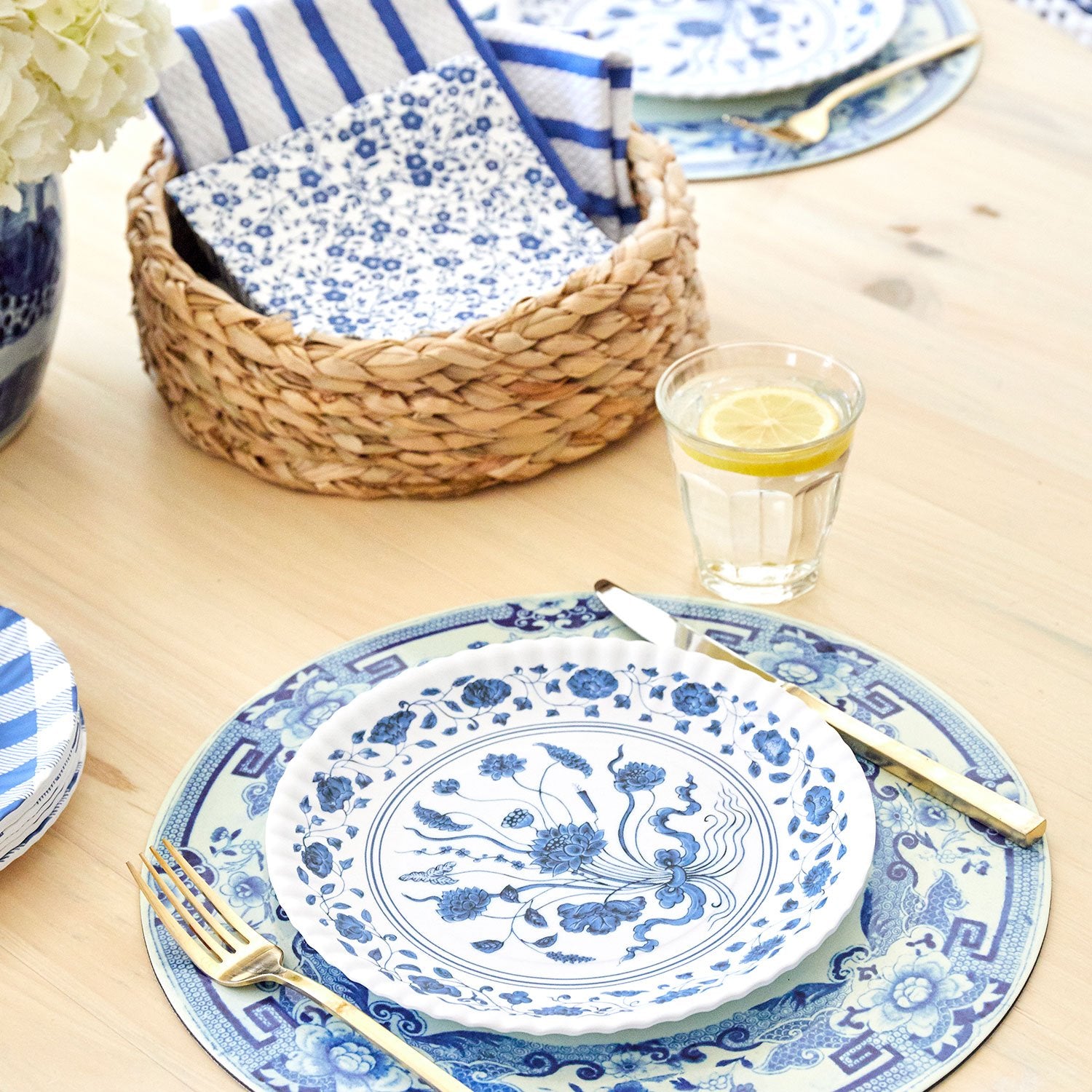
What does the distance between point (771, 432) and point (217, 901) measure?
40 centimetres

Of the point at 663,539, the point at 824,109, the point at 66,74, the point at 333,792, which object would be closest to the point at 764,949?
the point at 333,792

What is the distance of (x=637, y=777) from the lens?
0.72m

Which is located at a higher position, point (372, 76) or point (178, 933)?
point (372, 76)

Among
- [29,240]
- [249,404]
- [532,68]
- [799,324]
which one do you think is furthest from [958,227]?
[29,240]

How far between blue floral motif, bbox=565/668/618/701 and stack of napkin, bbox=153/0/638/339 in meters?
0.30

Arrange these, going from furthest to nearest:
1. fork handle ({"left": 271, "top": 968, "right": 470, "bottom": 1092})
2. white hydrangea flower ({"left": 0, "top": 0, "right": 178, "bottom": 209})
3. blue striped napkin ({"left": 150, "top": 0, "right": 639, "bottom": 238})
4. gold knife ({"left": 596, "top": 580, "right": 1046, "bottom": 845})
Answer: blue striped napkin ({"left": 150, "top": 0, "right": 639, "bottom": 238})
white hydrangea flower ({"left": 0, "top": 0, "right": 178, "bottom": 209})
gold knife ({"left": 596, "top": 580, "right": 1046, "bottom": 845})
fork handle ({"left": 271, "top": 968, "right": 470, "bottom": 1092})

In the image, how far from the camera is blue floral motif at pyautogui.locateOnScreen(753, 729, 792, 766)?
0.71 meters

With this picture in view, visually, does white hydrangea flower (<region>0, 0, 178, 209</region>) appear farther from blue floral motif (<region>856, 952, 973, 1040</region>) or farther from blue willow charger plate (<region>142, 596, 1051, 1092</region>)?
blue floral motif (<region>856, 952, 973, 1040</region>)

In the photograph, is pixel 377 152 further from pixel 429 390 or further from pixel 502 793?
pixel 502 793

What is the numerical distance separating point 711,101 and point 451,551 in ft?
2.02

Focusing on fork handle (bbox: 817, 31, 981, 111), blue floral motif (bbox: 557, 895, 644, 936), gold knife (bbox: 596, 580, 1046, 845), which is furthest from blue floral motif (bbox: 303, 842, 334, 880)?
fork handle (bbox: 817, 31, 981, 111)

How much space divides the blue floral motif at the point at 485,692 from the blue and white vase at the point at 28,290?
1.33 ft

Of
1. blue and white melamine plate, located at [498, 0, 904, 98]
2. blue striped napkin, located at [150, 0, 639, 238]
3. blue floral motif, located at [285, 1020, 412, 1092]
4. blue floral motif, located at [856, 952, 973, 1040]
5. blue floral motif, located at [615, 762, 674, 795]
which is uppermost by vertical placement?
blue striped napkin, located at [150, 0, 639, 238]

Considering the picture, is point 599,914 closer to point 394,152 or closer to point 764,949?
point 764,949
